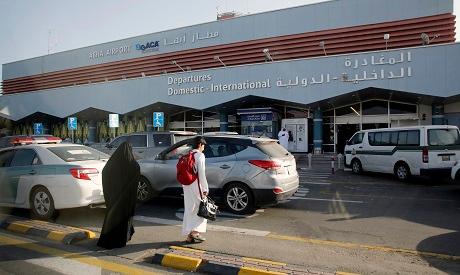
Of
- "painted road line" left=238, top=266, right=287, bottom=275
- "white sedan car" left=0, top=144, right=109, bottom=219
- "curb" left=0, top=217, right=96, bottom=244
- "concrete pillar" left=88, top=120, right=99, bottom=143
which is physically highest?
"concrete pillar" left=88, top=120, right=99, bottom=143

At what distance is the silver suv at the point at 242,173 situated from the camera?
8.70 meters

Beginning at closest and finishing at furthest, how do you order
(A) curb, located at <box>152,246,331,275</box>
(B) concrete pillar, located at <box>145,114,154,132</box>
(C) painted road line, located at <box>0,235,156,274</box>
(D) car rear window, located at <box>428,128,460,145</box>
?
(A) curb, located at <box>152,246,331,275</box> < (C) painted road line, located at <box>0,235,156,274</box> < (D) car rear window, located at <box>428,128,460,145</box> < (B) concrete pillar, located at <box>145,114,154,132</box>

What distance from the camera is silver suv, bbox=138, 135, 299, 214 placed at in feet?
28.6

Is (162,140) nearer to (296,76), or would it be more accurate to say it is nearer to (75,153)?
(75,153)

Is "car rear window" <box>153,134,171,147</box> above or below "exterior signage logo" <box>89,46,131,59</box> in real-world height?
below

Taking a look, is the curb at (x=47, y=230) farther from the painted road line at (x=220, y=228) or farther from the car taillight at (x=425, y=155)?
the car taillight at (x=425, y=155)

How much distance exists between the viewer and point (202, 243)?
255 inches

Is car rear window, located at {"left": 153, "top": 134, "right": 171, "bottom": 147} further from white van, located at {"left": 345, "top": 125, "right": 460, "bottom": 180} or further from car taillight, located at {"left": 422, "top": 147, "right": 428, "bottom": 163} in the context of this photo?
car taillight, located at {"left": 422, "top": 147, "right": 428, "bottom": 163}

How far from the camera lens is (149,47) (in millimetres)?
38062

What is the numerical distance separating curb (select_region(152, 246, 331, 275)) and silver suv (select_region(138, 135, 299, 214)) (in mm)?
3066

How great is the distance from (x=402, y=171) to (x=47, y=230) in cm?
1253

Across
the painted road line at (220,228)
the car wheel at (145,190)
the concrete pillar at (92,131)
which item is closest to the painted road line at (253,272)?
the painted road line at (220,228)

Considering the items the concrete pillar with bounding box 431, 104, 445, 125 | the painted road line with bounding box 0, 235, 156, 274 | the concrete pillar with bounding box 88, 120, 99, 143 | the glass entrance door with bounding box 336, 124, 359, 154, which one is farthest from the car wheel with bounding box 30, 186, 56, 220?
the concrete pillar with bounding box 88, 120, 99, 143

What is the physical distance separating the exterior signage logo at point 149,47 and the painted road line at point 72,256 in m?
32.3
